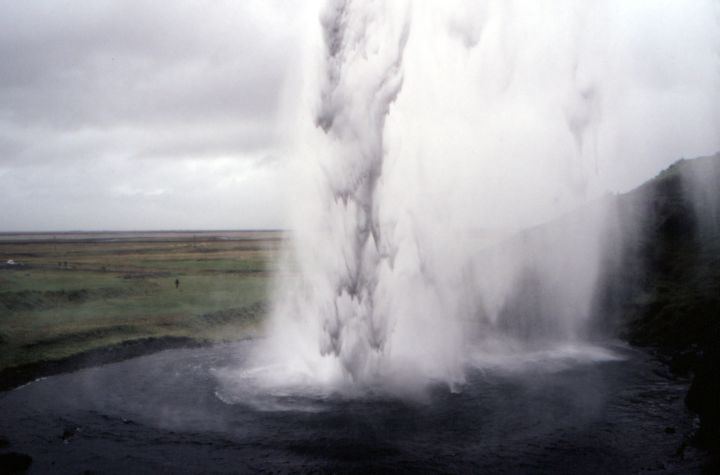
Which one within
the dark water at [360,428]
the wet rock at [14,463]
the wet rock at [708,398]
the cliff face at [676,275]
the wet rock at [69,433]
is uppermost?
the cliff face at [676,275]

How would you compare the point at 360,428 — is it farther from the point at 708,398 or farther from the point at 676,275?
the point at 676,275

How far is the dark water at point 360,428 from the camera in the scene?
794 inches

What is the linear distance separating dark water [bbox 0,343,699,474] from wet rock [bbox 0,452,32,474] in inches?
14.4

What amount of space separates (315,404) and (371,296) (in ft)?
24.5

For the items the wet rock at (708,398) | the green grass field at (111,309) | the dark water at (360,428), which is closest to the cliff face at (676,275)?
the wet rock at (708,398)

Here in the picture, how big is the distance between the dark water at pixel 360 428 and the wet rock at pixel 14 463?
1.20 ft

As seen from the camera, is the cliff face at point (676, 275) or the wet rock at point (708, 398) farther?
the cliff face at point (676, 275)

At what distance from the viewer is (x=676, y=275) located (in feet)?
157

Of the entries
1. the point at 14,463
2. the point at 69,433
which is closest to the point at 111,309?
the point at 69,433

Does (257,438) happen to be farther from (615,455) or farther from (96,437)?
(615,455)

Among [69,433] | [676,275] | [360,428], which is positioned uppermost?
[676,275]

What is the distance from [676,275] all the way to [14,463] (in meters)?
52.3

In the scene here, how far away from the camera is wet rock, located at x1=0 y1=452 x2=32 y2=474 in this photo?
19.6 metres

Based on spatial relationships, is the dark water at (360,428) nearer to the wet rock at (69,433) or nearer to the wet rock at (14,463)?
the wet rock at (69,433)
